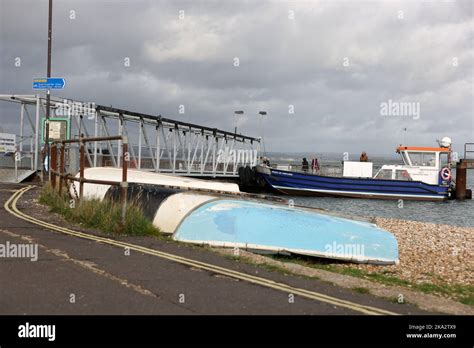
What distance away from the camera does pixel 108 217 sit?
33.9ft

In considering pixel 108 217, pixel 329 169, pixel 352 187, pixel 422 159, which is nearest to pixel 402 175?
pixel 422 159

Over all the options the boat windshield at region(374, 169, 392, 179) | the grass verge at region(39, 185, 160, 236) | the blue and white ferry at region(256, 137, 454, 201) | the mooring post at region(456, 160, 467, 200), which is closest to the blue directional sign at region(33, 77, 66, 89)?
the grass verge at region(39, 185, 160, 236)

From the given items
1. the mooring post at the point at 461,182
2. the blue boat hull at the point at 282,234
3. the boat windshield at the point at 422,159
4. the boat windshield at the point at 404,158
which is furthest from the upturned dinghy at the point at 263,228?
the mooring post at the point at 461,182

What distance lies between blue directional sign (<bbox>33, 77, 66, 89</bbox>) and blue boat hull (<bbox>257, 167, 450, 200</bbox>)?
26839mm

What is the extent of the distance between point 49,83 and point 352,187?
28.9 meters

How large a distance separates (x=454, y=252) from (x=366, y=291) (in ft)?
27.1

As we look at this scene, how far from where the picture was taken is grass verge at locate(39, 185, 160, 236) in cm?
997

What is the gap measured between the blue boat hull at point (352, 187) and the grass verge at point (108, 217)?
32104 mm

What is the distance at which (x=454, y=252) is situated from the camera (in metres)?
13.5

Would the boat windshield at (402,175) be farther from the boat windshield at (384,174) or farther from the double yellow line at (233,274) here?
the double yellow line at (233,274)

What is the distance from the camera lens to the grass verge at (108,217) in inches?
392
